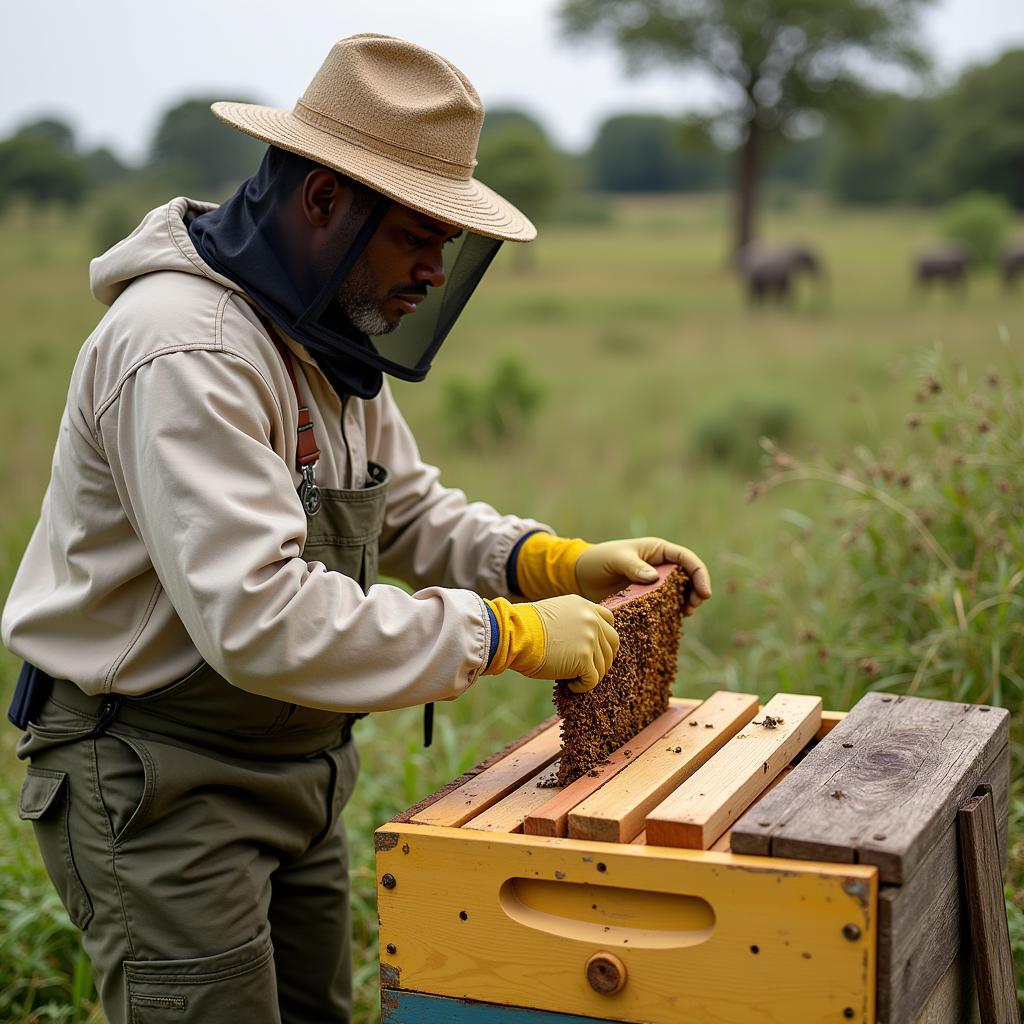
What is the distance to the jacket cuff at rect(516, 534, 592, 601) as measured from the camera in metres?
3.00

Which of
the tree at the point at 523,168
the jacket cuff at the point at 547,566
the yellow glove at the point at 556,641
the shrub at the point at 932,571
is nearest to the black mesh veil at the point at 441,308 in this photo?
the jacket cuff at the point at 547,566

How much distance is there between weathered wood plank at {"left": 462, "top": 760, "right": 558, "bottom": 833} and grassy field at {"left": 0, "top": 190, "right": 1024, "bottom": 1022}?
140 cm

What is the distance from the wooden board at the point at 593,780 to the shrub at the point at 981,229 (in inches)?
1101

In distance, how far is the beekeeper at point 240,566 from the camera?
217 centimetres

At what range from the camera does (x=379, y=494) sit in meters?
2.69

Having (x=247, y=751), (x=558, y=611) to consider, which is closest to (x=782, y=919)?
(x=558, y=611)

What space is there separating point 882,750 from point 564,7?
116ft

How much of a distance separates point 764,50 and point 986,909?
3329 centimetres

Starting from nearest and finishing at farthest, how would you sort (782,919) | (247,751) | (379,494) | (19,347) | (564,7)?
(782,919) → (247,751) → (379,494) → (19,347) → (564,7)

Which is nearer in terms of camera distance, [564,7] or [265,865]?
[265,865]

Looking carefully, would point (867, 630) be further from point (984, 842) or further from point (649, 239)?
point (649, 239)

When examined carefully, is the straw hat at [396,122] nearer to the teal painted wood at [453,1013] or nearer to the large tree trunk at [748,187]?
the teal painted wood at [453,1013]

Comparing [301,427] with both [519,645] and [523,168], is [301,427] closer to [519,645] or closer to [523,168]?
[519,645]

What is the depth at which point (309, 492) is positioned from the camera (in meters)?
2.48
